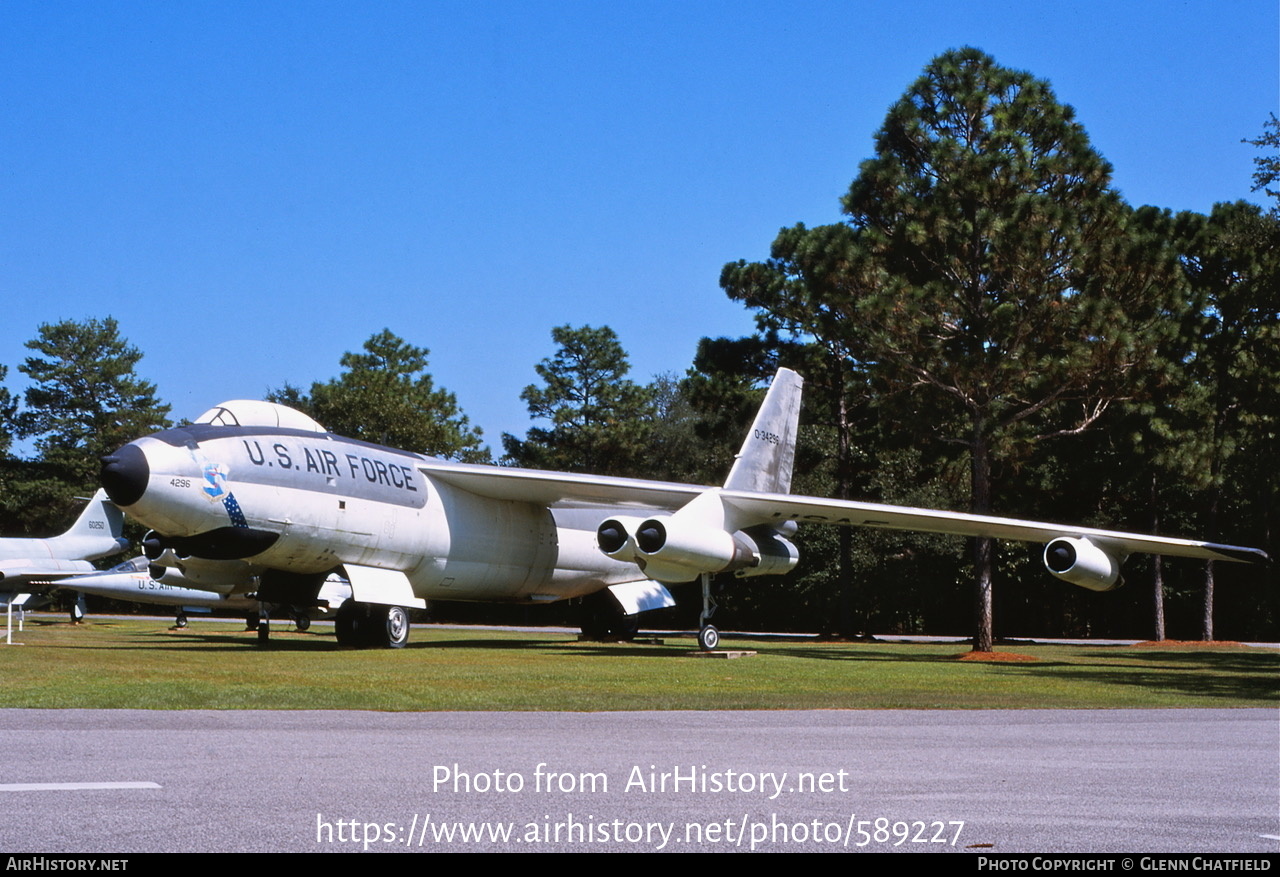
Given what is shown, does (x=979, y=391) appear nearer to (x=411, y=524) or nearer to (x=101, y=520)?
(x=411, y=524)

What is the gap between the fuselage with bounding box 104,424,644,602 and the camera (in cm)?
2144

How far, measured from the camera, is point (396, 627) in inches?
1001

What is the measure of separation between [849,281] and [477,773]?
22.4 m

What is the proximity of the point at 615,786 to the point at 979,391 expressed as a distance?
75.4 feet

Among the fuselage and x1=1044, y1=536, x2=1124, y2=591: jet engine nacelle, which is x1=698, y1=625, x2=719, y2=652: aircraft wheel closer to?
the fuselage

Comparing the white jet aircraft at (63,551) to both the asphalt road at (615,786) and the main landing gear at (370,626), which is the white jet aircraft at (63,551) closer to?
the main landing gear at (370,626)

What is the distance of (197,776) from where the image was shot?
7.27 m

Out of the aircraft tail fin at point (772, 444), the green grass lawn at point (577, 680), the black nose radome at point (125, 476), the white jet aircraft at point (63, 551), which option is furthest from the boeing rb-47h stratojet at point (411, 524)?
the white jet aircraft at point (63, 551)

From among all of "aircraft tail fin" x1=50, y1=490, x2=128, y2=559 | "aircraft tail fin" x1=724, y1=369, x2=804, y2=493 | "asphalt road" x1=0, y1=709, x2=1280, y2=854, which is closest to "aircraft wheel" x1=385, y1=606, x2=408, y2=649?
"aircraft tail fin" x1=724, y1=369, x2=804, y2=493

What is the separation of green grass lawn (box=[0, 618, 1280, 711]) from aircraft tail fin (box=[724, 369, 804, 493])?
16.5ft

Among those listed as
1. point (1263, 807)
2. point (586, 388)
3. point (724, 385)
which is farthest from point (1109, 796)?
point (586, 388)

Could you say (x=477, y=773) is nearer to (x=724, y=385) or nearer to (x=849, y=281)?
(x=849, y=281)

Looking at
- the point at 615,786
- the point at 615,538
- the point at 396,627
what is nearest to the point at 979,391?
the point at 615,538

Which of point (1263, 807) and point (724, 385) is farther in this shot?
point (724, 385)
